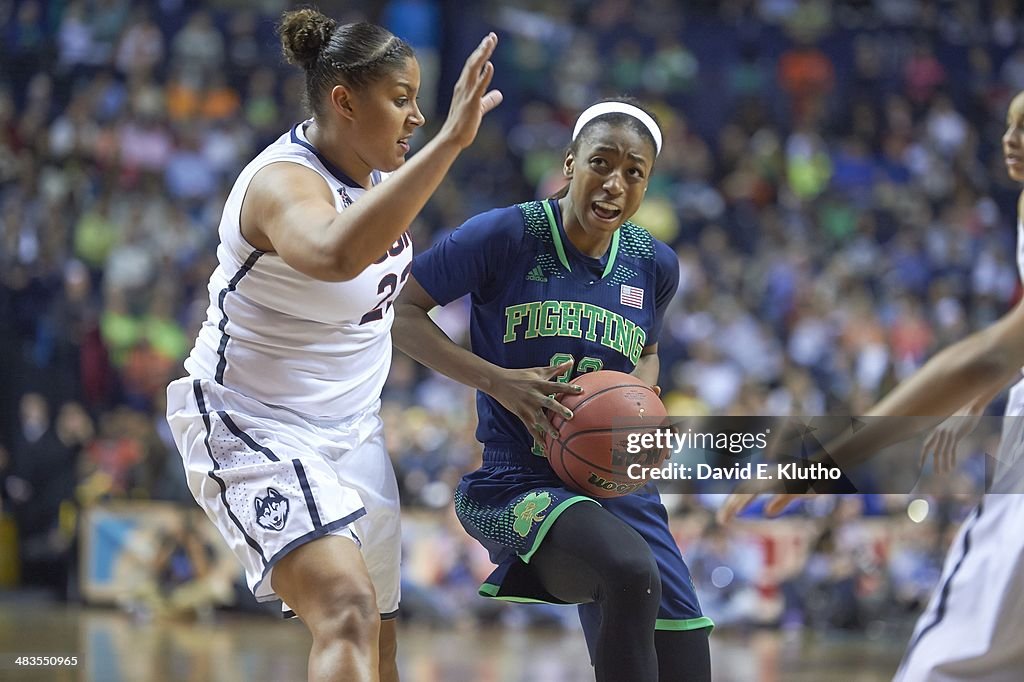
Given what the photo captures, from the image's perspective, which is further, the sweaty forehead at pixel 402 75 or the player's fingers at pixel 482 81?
the sweaty forehead at pixel 402 75

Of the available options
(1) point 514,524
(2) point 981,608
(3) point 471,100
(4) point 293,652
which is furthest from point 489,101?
(4) point 293,652

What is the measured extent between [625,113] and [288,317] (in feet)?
3.91

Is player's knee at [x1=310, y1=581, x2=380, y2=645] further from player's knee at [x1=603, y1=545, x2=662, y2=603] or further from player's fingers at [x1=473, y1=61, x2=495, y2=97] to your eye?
player's fingers at [x1=473, y1=61, x2=495, y2=97]

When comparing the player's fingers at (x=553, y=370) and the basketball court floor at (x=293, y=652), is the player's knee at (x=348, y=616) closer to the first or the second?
the player's fingers at (x=553, y=370)

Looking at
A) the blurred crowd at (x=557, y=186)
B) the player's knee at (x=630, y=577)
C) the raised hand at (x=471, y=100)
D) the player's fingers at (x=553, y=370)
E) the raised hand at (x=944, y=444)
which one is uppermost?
the blurred crowd at (x=557, y=186)

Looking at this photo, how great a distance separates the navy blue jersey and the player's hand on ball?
132 mm

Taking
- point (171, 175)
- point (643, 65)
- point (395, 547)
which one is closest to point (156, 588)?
point (171, 175)

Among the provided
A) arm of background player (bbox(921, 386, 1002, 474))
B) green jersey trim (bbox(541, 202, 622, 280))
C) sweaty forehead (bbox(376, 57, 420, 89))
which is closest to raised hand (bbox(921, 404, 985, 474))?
arm of background player (bbox(921, 386, 1002, 474))

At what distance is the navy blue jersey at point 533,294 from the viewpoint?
12.5 feet

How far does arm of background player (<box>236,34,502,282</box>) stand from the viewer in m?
2.87

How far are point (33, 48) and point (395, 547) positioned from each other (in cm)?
1110

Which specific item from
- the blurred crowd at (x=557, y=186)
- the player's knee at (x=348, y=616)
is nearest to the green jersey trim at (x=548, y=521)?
the player's knee at (x=348, y=616)

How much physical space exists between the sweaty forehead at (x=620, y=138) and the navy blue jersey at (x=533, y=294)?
28cm

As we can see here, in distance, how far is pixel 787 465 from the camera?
3.19 meters
